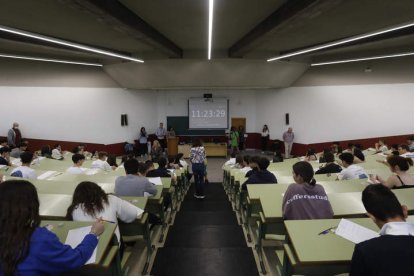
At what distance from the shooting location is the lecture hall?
197 cm

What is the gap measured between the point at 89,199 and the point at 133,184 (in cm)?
104

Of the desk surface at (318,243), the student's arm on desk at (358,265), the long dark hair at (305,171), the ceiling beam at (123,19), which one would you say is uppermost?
the ceiling beam at (123,19)

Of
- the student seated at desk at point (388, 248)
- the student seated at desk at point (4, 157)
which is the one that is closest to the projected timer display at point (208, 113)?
the student seated at desk at point (4, 157)

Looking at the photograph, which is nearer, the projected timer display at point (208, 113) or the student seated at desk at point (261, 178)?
the student seated at desk at point (261, 178)

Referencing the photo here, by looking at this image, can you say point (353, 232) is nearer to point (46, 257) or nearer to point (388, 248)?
point (388, 248)

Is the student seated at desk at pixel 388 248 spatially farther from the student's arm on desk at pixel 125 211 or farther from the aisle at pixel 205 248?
the student's arm on desk at pixel 125 211

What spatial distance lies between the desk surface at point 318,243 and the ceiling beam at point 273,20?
2.83 m

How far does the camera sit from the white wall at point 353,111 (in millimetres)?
10391

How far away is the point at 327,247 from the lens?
77.0 inches

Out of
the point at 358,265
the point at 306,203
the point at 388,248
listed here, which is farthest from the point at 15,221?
the point at 306,203

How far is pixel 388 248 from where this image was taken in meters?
1.42

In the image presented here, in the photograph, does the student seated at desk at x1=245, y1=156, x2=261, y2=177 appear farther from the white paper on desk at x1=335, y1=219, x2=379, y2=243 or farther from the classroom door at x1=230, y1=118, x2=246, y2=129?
the classroom door at x1=230, y1=118, x2=246, y2=129

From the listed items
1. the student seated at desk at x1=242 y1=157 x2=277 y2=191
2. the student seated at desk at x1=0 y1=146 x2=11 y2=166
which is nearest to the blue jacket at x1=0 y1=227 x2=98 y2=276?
the student seated at desk at x1=242 y1=157 x2=277 y2=191

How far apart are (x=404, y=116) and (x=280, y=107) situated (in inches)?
182
